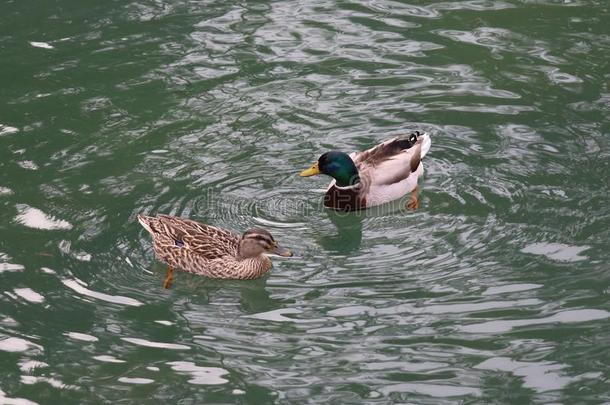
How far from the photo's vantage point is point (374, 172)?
40.9 ft

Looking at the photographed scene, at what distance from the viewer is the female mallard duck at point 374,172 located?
40.1ft

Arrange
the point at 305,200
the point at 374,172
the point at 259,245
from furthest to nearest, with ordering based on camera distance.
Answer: the point at 374,172 → the point at 305,200 → the point at 259,245

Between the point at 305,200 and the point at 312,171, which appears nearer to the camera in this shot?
the point at 312,171

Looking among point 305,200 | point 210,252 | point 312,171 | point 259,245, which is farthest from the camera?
A: point 305,200

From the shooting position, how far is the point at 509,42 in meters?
15.2

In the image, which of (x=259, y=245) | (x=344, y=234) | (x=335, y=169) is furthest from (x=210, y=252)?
(x=335, y=169)

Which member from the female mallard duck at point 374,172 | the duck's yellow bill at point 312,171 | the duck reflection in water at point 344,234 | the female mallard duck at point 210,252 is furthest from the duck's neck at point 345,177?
the female mallard duck at point 210,252

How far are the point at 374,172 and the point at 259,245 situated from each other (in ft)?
7.64

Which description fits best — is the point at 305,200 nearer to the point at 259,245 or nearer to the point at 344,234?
the point at 344,234

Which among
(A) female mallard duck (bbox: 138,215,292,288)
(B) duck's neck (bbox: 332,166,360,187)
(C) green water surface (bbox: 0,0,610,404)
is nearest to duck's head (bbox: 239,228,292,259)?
(A) female mallard duck (bbox: 138,215,292,288)

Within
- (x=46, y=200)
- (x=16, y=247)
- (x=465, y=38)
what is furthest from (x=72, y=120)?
(x=465, y=38)

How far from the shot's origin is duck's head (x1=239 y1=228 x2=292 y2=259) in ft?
34.5

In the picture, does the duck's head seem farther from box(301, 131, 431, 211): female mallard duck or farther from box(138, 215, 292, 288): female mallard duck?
box(301, 131, 431, 211): female mallard duck

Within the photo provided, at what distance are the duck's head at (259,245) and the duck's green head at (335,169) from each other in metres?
1.67
